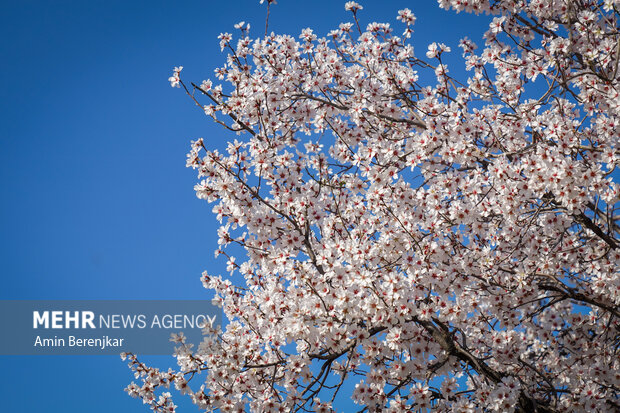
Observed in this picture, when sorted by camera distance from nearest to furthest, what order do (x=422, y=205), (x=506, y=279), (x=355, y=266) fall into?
(x=355, y=266)
(x=422, y=205)
(x=506, y=279)

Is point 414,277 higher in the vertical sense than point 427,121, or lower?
lower

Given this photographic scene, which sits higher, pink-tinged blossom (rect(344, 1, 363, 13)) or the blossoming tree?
pink-tinged blossom (rect(344, 1, 363, 13))

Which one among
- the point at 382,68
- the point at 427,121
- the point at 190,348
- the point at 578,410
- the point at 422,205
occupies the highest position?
the point at 382,68

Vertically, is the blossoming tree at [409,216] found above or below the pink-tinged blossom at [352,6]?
below

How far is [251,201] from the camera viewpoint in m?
6.70

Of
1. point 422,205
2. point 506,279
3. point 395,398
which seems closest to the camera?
point 395,398

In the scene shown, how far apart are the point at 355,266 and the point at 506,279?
9.04 ft

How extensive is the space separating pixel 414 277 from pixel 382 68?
310 centimetres

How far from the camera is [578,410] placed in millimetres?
7168

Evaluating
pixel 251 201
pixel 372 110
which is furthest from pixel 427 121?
pixel 251 201

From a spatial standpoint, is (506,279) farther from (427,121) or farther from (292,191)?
(292,191)

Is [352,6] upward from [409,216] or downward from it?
upward

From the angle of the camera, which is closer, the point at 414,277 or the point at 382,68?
the point at 414,277

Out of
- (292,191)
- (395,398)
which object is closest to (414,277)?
(395,398)
